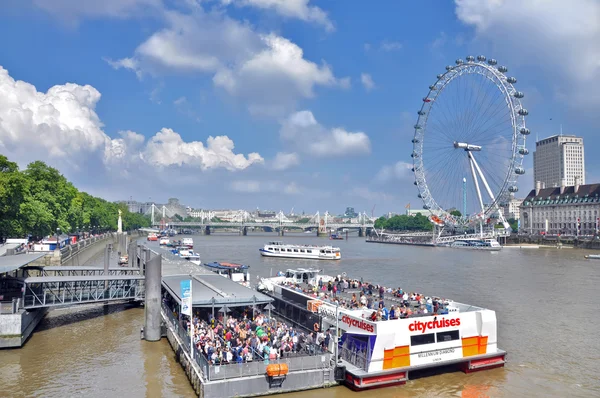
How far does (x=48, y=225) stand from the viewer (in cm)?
5759

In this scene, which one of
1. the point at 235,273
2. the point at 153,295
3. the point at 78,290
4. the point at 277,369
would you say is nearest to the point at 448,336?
the point at 277,369

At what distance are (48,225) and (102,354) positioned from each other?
37.3 meters

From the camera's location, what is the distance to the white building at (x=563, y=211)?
137250 millimetres

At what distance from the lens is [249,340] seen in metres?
20.4

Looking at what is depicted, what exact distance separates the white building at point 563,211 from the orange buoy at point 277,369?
127171 mm

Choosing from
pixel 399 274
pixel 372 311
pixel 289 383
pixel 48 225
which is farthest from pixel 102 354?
pixel 399 274

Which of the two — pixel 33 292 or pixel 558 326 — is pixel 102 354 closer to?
pixel 33 292

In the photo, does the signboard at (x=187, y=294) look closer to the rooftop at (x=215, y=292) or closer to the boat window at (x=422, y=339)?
the rooftop at (x=215, y=292)

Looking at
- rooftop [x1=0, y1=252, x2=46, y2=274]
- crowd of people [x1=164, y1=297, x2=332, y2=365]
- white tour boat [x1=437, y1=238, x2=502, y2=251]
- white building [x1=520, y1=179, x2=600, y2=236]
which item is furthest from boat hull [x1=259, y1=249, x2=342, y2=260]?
white building [x1=520, y1=179, x2=600, y2=236]

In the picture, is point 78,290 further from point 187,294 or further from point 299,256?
point 299,256

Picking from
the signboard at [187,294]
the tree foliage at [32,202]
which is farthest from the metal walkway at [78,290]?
the tree foliage at [32,202]

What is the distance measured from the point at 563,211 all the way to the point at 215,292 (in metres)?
145

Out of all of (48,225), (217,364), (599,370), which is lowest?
(599,370)

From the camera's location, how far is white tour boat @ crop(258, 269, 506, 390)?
19609 millimetres
